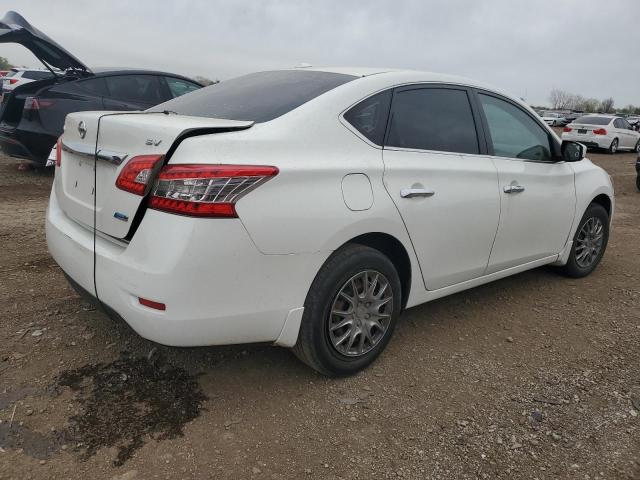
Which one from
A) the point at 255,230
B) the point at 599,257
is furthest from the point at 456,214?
the point at 599,257

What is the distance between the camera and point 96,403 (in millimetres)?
2447

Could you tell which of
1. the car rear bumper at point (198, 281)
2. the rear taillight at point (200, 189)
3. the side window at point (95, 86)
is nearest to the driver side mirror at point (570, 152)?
the car rear bumper at point (198, 281)

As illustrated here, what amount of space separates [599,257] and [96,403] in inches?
170

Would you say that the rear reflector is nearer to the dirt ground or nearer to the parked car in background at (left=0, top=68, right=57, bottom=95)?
the dirt ground

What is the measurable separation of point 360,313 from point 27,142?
5.89 metres

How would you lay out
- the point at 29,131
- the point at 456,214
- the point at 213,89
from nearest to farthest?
the point at 456,214
the point at 213,89
the point at 29,131

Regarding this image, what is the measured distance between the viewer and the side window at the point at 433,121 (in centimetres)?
288

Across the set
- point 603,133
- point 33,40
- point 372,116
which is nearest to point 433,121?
point 372,116

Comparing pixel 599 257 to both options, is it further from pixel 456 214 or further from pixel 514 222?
pixel 456 214

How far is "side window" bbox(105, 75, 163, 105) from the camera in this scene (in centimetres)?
714

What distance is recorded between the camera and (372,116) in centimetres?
275

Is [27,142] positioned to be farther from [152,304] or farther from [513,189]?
[513,189]

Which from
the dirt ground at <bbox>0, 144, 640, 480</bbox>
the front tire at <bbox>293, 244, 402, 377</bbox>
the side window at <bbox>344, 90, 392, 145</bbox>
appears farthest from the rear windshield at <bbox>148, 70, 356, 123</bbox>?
the dirt ground at <bbox>0, 144, 640, 480</bbox>

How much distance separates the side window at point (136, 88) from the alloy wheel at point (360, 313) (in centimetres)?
579
